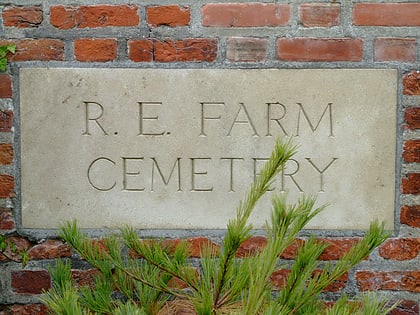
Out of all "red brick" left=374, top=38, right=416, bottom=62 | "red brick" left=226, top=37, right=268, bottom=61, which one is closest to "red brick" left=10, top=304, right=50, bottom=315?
"red brick" left=226, top=37, right=268, bottom=61

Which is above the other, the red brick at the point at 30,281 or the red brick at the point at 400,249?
the red brick at the point at 400,249

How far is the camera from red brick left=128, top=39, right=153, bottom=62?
2.07 m

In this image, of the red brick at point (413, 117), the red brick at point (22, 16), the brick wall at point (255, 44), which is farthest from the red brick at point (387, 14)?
the red brick at point (22, 16)

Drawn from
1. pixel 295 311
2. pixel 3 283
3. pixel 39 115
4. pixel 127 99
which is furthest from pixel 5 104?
pixel 295 311

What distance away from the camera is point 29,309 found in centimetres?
214

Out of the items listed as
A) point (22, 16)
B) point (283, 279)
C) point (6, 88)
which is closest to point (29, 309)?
point (6, 88)

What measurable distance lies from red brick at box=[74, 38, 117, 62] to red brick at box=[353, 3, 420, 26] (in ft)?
2.59

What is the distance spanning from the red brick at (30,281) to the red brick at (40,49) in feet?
2.30

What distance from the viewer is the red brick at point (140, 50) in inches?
81.6

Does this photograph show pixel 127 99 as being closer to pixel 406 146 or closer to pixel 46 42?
pixel 46 42

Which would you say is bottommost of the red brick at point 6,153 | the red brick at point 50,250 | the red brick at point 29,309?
the red brick at point 29,309

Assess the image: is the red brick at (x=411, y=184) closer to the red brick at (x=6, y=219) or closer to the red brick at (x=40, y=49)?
the red brick at (x=40, y=49)

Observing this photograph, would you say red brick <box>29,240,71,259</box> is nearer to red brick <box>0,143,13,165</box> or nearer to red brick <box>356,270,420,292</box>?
red brick <box>0,143,13,165</box>

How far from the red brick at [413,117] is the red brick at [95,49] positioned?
37.9 inches
